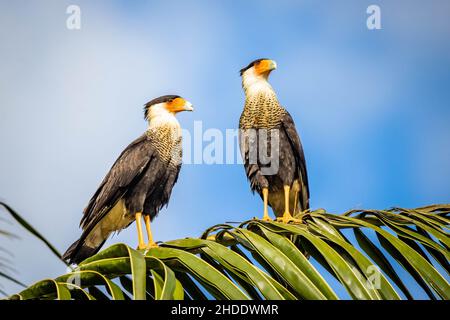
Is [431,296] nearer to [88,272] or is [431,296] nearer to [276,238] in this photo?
[276,238]

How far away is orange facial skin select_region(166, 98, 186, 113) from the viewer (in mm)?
6336

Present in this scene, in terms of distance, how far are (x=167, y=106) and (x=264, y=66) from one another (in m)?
1.03

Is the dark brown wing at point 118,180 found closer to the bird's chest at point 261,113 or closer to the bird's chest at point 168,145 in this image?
the bird's chest at point 168,145

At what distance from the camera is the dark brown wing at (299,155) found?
6.17 metres

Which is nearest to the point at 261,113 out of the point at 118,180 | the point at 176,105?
the point at 176,105

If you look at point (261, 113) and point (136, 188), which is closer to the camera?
point (136, 188)

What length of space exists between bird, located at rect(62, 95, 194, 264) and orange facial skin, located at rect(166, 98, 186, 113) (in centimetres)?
6

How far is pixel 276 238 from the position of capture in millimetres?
3236

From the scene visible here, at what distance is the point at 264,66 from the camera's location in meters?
6.66

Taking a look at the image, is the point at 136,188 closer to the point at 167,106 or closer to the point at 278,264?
the point at 167,106

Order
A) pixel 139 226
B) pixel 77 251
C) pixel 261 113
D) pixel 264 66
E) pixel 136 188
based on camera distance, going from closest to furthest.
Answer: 1. pixel 77 251
2. pixel 139 226
3. pixel 136 188
4. pixel 261 113
5. pixel 264 66

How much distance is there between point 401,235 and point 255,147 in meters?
2.96

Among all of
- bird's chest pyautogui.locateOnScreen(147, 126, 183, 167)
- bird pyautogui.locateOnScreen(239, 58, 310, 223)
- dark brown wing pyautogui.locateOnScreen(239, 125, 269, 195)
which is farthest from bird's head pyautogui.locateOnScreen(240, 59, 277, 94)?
bird's chest pyautogui.locateOnScreen(147, 126, 183, 167)

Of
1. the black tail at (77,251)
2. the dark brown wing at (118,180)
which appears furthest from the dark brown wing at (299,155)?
the black tail at (77,251)
